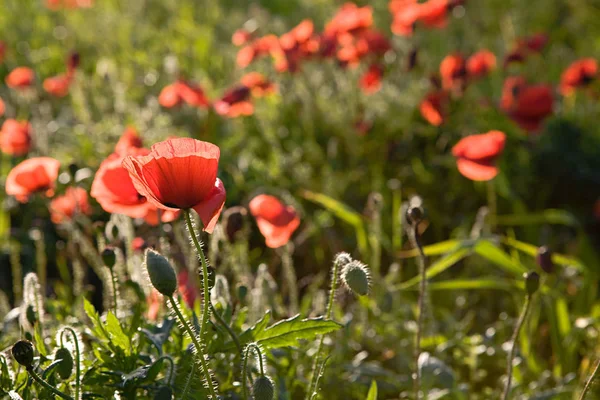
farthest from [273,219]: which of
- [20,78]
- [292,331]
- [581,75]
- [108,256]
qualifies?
[581,75]

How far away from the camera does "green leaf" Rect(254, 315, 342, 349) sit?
4.46 feet

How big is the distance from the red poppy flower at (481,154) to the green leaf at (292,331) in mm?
1128

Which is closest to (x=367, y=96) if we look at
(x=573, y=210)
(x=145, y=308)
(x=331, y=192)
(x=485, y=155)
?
(x=331, y=192)

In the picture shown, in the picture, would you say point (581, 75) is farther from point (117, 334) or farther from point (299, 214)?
point (117, 334)

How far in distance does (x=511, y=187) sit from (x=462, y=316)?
754 mm

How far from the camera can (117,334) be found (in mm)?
1394

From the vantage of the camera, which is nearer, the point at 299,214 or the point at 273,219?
the point at 273,219

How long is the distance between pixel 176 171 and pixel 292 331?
37cm

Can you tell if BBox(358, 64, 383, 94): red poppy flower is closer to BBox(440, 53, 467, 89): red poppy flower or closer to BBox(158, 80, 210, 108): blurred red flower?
BBox(440, 53, 467, 89): red poppy flower

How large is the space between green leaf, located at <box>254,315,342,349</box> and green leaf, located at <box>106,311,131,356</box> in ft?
0.73

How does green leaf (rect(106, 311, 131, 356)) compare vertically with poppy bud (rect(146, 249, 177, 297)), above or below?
below

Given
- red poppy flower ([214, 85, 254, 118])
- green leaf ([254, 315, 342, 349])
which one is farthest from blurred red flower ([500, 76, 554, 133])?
green leaf ([254, 315, 342, 349])

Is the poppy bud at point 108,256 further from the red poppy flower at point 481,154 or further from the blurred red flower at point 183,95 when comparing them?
the blurred red flower at point 183,95

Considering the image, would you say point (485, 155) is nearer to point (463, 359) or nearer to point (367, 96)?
point (463, 359)
